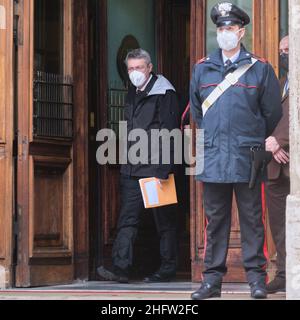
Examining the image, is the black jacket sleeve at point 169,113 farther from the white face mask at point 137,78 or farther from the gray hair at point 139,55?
the gray hair at point 139,55

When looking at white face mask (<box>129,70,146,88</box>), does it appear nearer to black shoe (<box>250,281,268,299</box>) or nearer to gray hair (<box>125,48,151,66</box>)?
gray hair (<box>125,48,151,66</box>)

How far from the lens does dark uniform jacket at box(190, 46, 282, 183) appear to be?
10.0 metres

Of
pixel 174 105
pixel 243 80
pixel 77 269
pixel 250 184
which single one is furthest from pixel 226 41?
pixel 77 269

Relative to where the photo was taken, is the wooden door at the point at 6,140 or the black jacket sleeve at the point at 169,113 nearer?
the wooden door at the point at 6,140

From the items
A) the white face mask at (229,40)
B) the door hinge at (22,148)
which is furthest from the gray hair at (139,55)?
the white face mask at (229,40)

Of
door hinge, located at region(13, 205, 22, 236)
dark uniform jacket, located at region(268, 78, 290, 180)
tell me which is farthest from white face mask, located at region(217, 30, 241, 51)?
door hinge, located at region(13, 205, 22, 236)

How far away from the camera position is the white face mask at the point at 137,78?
Answer: 40.2 ft

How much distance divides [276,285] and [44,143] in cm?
266

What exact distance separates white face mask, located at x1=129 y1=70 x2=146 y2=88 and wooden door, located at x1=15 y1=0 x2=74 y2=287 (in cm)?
60

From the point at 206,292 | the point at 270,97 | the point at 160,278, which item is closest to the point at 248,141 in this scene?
the point at 270,97

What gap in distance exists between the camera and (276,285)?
10.4 m

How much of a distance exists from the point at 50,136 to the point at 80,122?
1.85ft

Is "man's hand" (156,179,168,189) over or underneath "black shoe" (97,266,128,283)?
over

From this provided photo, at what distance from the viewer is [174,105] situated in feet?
40.6
